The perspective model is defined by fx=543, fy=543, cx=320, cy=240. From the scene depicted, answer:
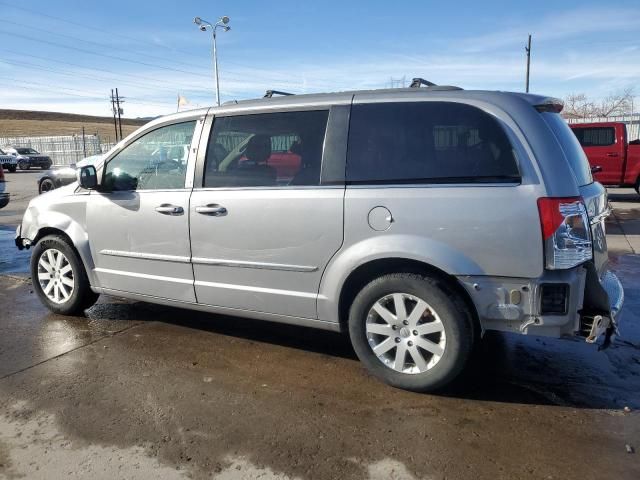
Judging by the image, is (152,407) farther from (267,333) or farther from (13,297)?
(13,297)

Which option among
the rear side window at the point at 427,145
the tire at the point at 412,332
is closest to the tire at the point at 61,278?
the tire at the point at 412,332

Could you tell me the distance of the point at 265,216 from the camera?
3.76 metres

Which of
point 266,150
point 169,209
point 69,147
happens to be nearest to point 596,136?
point 266,150

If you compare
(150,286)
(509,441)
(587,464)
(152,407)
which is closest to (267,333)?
(150,286)

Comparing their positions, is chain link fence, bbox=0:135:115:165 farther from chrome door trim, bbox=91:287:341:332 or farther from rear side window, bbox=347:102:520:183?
rear side window, bbox=347:102:520:183

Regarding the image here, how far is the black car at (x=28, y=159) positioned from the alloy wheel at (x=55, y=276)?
3358 cm

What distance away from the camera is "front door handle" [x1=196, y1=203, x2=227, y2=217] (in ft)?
12.9

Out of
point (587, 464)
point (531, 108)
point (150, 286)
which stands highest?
point (531, 108)

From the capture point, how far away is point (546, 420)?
10.4 feet

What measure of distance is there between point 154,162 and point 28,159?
34881 mm

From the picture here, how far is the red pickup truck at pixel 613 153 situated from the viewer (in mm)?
13914

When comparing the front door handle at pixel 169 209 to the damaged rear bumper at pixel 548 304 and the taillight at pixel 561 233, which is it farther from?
the taillight at pixel 561 233

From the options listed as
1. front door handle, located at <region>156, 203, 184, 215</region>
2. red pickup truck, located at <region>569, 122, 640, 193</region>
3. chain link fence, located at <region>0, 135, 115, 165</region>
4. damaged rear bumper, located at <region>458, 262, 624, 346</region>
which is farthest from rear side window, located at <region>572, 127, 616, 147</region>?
chain link fence, located at <region>0, 135, 115, 165</region>

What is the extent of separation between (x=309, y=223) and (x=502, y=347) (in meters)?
1.90
